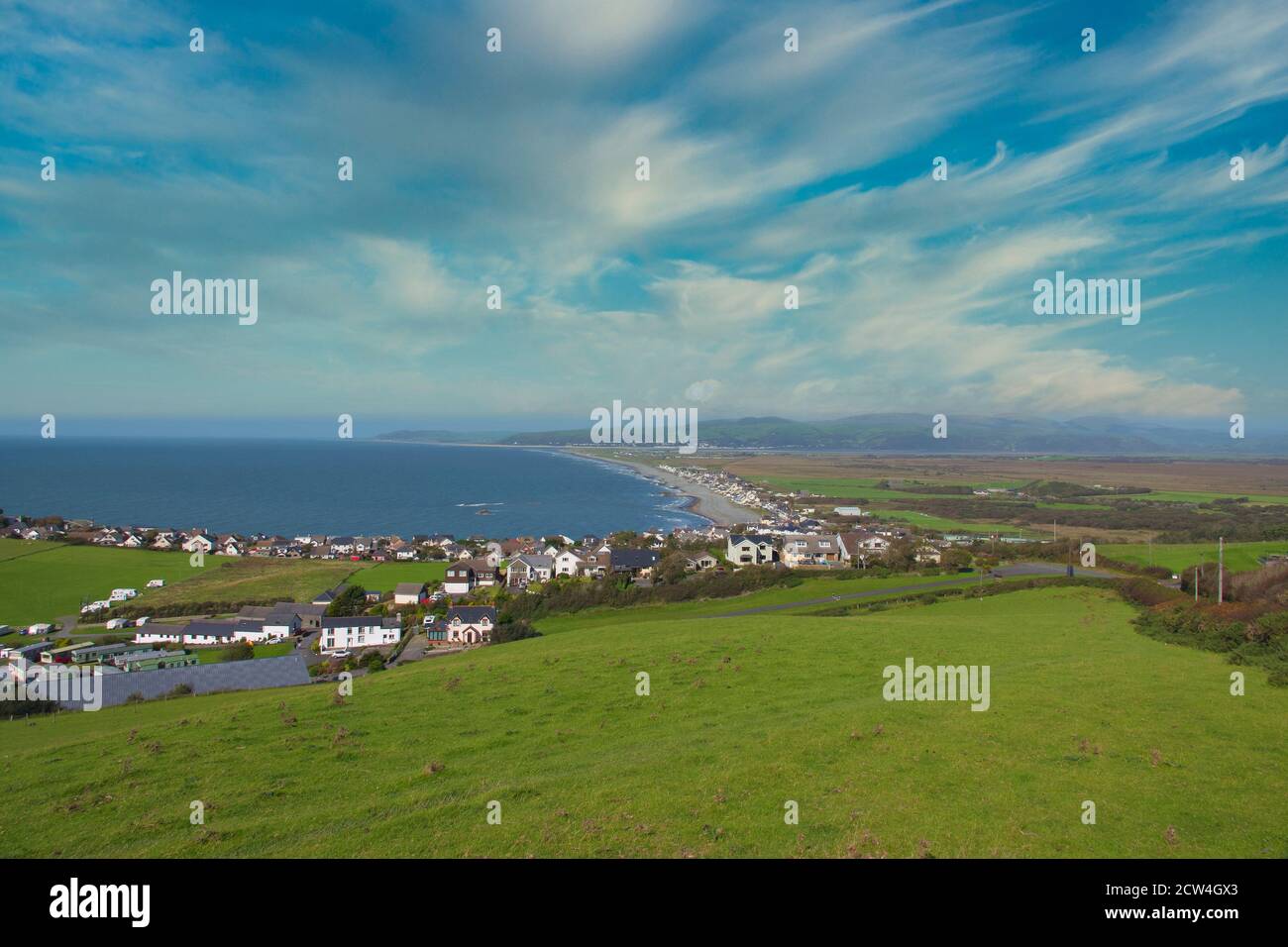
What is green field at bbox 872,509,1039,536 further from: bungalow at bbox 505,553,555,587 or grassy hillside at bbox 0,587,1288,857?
grassy hillside at bbox 0,587,1288,857

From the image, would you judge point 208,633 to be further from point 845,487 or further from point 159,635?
point 845,487

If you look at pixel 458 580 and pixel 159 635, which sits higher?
pixel 458 580

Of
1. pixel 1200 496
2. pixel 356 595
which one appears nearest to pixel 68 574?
pixel 356 595
